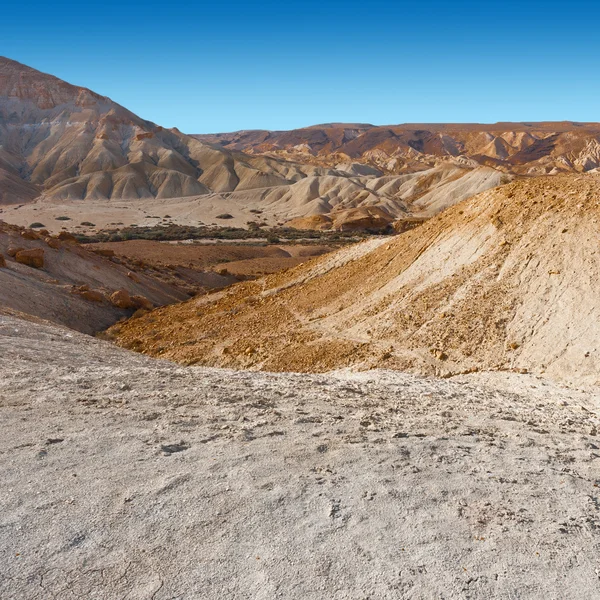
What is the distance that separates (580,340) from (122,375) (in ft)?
23.6

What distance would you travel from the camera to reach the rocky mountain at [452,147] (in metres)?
104

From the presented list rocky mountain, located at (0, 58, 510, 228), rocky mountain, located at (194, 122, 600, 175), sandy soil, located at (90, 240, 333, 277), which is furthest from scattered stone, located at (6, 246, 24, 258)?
rocky mountain, located at (194, 122, 600, 175)

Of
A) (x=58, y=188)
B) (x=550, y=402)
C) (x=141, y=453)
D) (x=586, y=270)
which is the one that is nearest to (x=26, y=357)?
(x=141, y=453)

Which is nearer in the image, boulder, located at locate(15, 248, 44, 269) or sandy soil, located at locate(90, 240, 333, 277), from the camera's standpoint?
boulder, located at locate(15, 248, 44, 269)

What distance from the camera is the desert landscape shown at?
165 inches

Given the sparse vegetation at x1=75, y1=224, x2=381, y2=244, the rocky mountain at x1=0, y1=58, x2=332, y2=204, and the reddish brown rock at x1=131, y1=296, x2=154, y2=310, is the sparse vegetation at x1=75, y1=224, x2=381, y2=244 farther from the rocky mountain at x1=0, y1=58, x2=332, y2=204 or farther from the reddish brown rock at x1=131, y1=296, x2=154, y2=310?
the rocky mountain at x1=0, y1=58, x2=332, y2=204

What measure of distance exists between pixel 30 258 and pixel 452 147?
5395 inches

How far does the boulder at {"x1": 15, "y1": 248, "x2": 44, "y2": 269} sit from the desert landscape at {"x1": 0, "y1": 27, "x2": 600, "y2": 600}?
0.09 m

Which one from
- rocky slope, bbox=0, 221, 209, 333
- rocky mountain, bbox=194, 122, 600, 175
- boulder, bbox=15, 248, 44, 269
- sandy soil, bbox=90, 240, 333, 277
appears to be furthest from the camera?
rocky mountain, bbox=194, 122, 600, 175

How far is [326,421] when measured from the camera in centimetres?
671

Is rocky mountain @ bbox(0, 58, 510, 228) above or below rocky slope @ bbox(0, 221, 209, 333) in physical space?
above

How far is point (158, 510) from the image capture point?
4773 mm

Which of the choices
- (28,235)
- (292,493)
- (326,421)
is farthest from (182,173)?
Answer: (292,493)

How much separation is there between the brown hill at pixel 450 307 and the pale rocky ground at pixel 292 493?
6.49 ft
